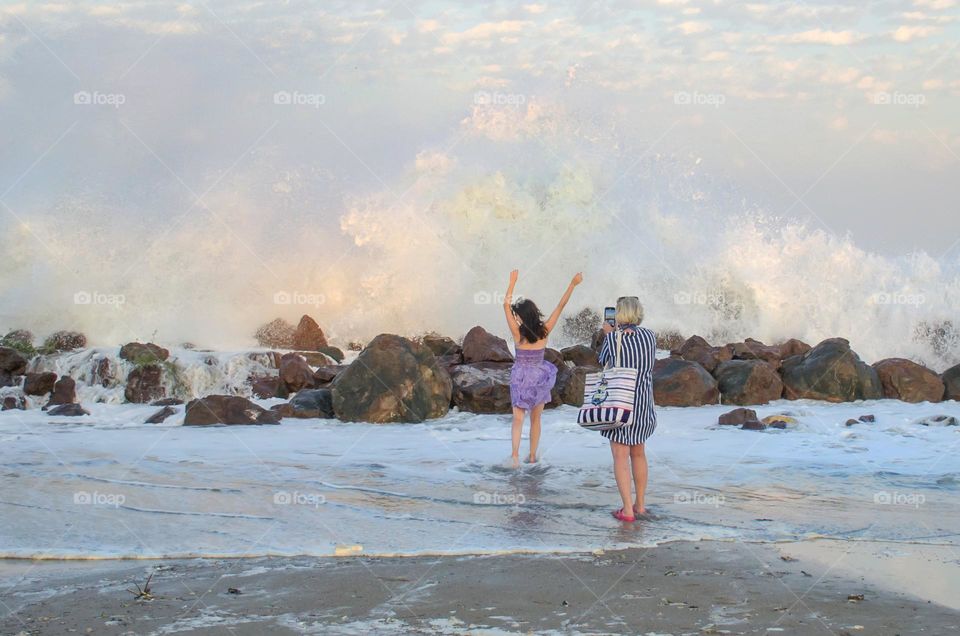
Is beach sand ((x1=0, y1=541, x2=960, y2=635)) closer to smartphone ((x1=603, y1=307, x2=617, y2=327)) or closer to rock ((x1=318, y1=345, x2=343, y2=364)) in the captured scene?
smartphone ((x1=603, y1=307, x2=617, y2=327))

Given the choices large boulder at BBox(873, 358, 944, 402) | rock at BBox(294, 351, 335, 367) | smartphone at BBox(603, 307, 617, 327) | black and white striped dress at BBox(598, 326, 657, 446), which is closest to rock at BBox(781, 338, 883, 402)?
large boulder at BBox(873, 358, 944, 402)

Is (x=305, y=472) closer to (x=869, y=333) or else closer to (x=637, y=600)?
(x=637, y=600)

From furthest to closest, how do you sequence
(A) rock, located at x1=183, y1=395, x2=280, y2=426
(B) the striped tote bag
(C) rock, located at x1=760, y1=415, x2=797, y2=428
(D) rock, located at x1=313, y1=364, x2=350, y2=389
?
1. (D) rock, located at x1=313, y1=364, x2=350, y2=389
2. (A) rock, located at x1=183, y1=395, x2=280, y2=426
3. (C) rock, located at x1=760, y1=415, x2=797, y2=428
4. (B) the striped tote bag

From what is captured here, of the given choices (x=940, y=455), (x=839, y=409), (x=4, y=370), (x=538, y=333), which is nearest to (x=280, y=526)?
(x=538, y=333)

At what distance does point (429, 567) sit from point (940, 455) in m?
6.31

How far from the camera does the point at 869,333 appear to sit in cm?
2103

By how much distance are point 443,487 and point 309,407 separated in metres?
4.88

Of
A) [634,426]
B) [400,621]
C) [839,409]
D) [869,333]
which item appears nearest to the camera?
[400,621]

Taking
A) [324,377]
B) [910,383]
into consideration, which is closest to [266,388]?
[324,377]

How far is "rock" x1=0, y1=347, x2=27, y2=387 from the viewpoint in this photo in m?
15.1

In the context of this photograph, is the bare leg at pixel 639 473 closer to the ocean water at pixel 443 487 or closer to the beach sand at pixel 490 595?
the ocean water at pixel 443 487

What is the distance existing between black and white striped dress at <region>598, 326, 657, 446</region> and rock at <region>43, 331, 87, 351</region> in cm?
1391

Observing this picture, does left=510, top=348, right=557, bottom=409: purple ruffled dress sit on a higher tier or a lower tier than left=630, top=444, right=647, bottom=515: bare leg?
higher

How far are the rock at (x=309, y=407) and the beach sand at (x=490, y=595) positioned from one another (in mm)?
7157
